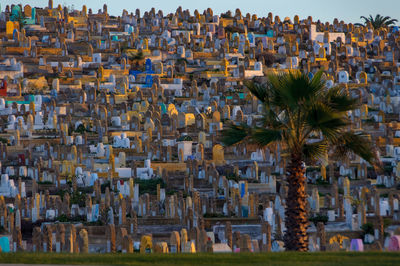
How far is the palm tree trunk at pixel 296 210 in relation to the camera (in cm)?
1575

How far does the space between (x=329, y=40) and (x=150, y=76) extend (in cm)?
1620

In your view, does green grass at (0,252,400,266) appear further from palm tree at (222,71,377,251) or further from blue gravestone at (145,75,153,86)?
blue gravestone at (145,75,153,86)

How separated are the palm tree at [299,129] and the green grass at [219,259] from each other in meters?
2.18

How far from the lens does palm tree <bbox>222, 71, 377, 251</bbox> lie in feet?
51.1

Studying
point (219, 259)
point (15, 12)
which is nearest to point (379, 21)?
point (15, 12)

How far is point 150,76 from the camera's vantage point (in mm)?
51406

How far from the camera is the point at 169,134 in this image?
39.4m

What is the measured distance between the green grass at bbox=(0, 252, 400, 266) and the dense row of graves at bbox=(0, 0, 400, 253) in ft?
18.2

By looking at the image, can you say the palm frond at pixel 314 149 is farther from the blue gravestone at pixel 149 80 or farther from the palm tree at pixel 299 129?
the blue gravestone at pixel 149 80

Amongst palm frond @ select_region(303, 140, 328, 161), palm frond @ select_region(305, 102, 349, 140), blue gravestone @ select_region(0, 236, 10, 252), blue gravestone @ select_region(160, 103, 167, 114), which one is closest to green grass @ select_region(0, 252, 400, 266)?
palm frond @ select_region(305, 102, 349, 140)

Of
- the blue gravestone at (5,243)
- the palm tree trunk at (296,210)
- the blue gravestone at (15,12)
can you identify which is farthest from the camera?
the blue gravestone at (15,12)

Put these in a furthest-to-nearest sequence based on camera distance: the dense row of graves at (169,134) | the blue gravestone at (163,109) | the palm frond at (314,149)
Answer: the blue gravestone at (163,109)
the dense row of graves at (169,134)
the palm frond at (314,149)

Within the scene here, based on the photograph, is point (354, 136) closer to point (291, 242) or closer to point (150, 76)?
point (291, 242)

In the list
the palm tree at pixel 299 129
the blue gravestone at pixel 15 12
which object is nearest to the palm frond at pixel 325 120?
the palm tree at pixel 299 129
